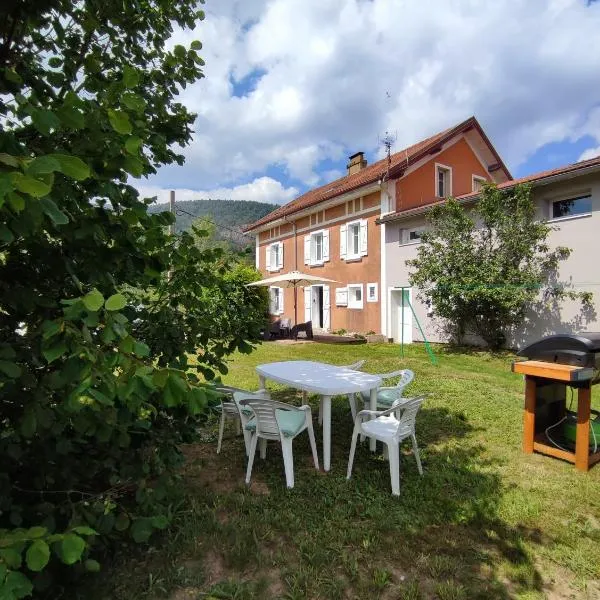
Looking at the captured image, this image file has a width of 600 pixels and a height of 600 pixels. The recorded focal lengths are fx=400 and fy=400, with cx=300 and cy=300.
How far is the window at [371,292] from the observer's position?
611 inches

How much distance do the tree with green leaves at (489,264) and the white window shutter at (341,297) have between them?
426 centimetres

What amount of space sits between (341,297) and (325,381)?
1282 cm

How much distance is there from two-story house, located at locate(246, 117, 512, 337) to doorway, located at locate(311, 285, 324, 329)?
A: 1.8 inches

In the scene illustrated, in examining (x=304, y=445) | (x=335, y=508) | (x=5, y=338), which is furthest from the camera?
(x=304, y=445)

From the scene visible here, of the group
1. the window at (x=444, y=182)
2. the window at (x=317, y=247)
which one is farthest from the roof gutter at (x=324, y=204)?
the window at (x=444, y=182)

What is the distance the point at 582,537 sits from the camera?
297 centimetres

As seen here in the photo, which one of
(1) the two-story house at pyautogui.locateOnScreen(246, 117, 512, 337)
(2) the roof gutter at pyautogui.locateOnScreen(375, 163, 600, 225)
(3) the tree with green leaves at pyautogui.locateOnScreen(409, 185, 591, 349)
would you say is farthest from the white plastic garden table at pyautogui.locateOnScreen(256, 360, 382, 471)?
(1) the two-story house at pyautogui.locateOnScreen(246, 117, 512, 337)

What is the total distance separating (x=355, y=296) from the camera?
1662 cm

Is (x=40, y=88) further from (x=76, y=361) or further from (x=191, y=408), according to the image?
(x=191, y=408)

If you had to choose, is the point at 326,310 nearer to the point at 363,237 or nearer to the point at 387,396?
the point at 363,237

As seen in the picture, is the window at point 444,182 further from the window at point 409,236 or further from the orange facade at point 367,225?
the window at point 409,236

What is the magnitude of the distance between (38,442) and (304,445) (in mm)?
3317

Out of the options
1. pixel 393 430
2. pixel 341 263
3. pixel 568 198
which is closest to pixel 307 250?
pixel 341 263

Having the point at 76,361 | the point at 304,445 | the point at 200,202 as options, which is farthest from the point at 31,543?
the point at 200,202
